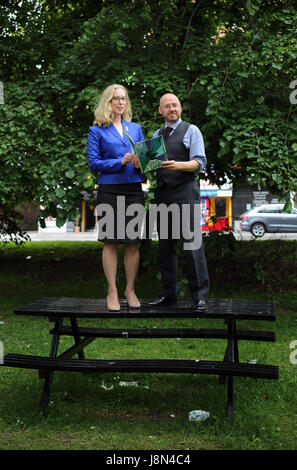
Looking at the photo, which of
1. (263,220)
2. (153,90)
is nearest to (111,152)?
(153,90)

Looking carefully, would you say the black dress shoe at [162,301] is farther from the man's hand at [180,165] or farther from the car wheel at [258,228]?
the car wheel at [258,228]

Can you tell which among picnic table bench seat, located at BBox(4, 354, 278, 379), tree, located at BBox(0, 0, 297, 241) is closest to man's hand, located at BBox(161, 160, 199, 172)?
picnic table bench seat, located at BBox(4, 354, 278, 379)

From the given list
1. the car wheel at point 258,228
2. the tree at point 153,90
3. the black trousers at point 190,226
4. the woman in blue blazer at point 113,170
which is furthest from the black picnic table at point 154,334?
the car wheel at point 258,228

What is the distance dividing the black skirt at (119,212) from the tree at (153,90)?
2696mm

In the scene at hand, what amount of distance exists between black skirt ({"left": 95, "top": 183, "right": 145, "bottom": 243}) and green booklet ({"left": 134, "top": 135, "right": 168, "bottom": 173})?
0.36 metres

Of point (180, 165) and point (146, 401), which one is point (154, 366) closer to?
point (146, 401)

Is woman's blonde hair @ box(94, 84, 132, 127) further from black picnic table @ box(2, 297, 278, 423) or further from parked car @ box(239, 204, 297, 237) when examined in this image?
parked car @ box(239, 204, 297, 237)

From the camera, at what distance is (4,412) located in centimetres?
459

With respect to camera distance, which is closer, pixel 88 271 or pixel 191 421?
pixel 191 421

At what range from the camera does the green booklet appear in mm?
4355

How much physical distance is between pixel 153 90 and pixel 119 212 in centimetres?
389

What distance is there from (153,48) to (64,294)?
4.32m
